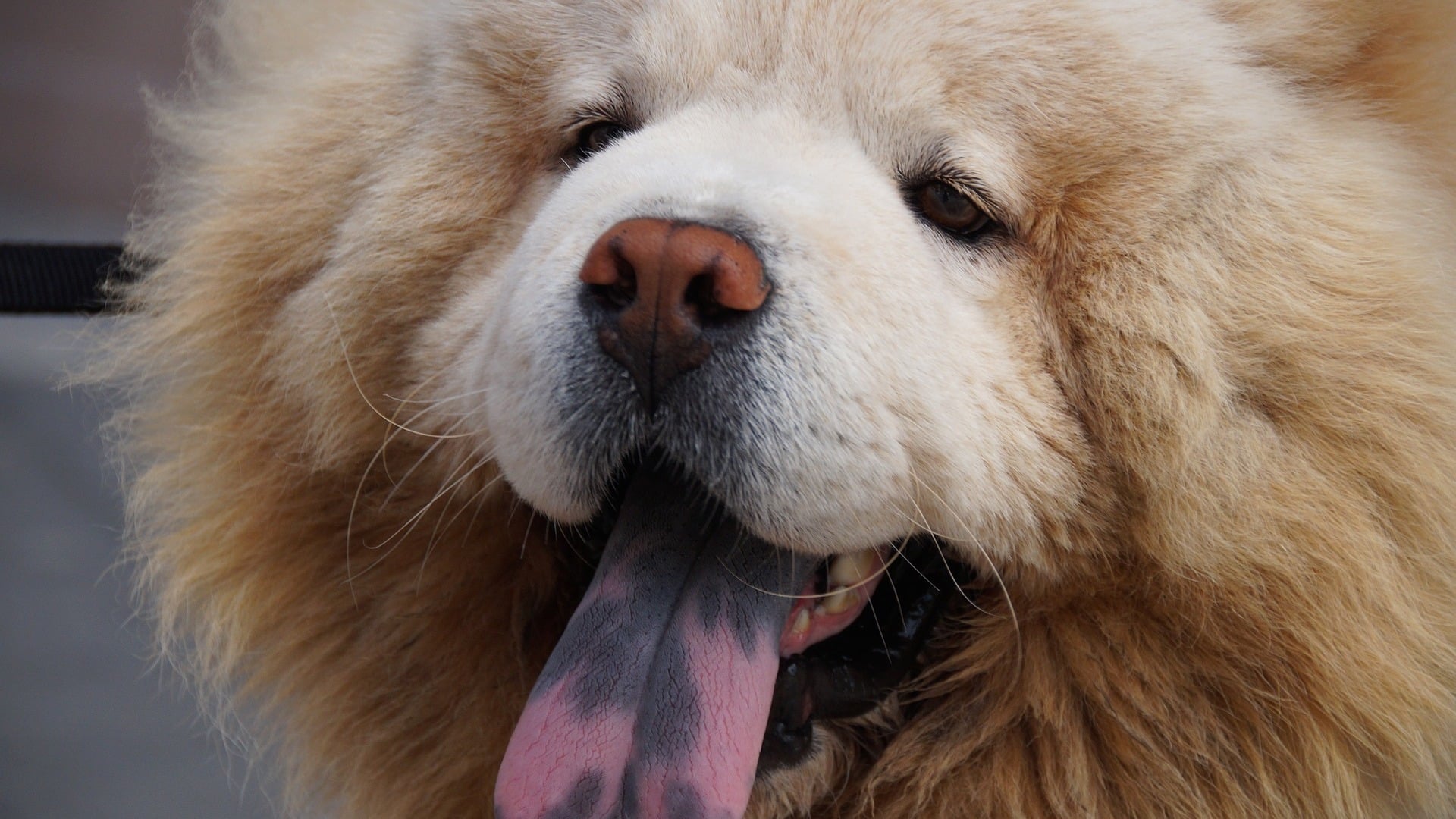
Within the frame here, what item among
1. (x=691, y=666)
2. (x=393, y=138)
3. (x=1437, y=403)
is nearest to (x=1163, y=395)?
(x=1437, y=403)

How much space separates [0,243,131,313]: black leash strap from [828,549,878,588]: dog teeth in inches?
62.5

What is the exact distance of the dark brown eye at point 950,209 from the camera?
1654mm

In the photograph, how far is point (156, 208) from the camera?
7.72 feet

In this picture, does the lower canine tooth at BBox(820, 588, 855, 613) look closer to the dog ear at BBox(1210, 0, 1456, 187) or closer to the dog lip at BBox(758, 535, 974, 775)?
the dog lip at BBox(758, 535, 974, 775)

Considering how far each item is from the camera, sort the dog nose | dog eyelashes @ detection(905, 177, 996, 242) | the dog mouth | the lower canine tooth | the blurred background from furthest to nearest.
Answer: the blurred background, the lower canine tooth, dog eyelashes @ detection(905, 177, 996, 242), the dog mouth, the dog nose

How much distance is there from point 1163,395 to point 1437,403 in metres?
0.35

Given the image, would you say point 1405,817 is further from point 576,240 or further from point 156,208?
point 156,208

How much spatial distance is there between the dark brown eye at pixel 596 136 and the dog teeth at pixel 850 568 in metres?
0.71

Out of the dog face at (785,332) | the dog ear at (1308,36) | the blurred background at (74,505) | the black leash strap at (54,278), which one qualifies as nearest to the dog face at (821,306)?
the dog face at (785,332)

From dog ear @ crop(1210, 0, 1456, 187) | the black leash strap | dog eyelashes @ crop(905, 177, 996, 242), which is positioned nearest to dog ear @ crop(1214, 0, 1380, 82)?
dog ear @ crop(1210, 0, 1456, 187)

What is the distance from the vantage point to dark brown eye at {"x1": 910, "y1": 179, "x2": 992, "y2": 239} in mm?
1654

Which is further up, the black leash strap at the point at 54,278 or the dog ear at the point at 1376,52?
the dog ear at the point at 1376,52

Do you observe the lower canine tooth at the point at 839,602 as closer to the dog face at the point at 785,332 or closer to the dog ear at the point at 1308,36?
the dog face at the point at 785,332

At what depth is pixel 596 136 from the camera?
6.01 ft
